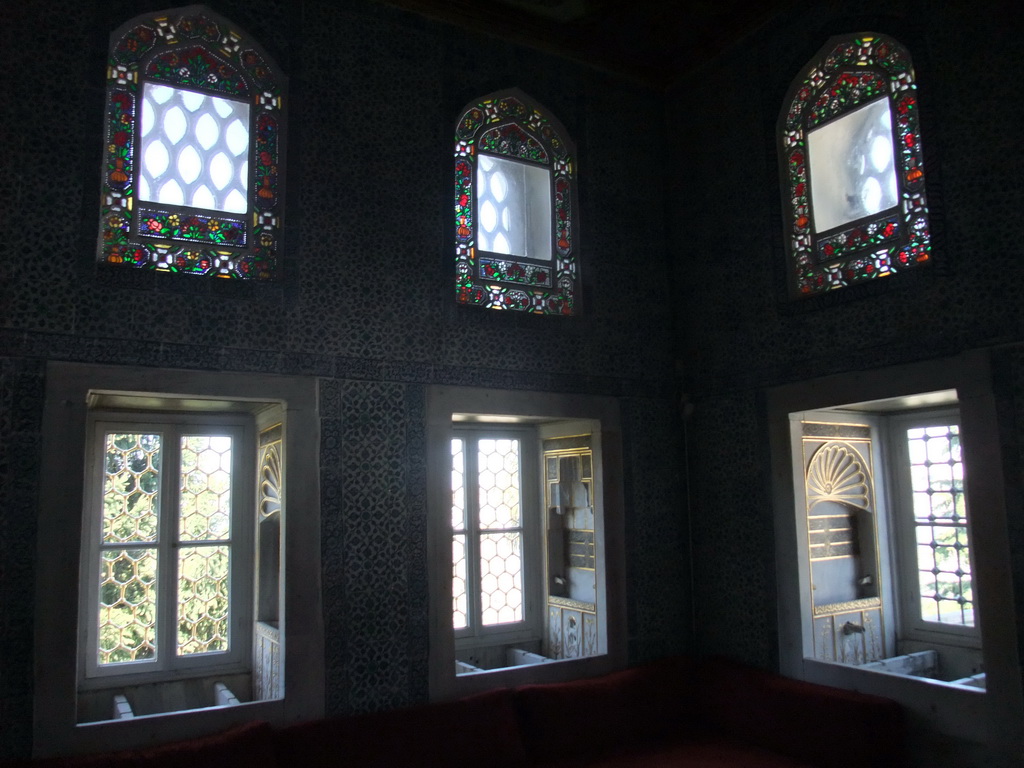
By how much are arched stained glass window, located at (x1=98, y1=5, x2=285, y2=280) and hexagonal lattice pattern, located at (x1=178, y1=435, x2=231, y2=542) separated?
3.17ft

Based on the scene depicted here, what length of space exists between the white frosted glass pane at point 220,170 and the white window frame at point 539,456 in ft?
4.73

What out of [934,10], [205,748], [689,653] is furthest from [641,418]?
[205,748]

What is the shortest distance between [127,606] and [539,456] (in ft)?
8.10

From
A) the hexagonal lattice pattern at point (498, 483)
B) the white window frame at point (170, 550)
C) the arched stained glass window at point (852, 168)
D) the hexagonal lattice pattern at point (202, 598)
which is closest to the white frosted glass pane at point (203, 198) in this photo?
the white window frame at point (170, 550)

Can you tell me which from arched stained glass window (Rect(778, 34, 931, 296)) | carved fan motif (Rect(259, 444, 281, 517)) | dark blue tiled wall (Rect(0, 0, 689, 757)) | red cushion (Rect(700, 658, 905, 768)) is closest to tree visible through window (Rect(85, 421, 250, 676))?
carved fan motif (Rect(259, 444, 281, 517))

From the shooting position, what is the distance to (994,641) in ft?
11.5

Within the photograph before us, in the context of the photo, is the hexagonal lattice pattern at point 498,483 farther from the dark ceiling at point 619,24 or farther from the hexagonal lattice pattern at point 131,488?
the dark ceiling at point 619,24

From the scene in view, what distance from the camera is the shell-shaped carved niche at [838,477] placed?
464cm

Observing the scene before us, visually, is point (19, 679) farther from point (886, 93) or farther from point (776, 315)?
point (886, 93)

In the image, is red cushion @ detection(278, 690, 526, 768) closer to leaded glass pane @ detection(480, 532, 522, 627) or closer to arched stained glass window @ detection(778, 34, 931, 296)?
leaded glass pane @ detection(480, 532, 522, 627)

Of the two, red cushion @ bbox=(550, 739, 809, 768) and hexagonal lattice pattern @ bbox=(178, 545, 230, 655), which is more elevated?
hexagonal lattice pattern @ bbox=(178, 545, 230, 655)

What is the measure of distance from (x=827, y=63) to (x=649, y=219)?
1353 mm

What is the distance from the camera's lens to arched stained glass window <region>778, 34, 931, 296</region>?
13.3ft

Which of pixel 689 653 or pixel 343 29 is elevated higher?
pixel 343 29
